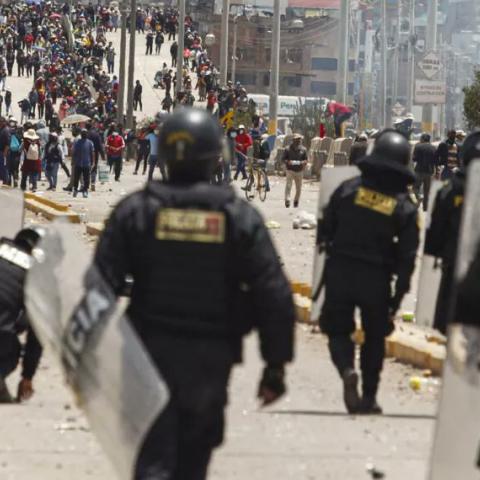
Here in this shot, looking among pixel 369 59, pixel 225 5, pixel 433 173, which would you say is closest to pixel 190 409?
pixel 433 173

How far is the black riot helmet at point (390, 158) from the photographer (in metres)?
9.83

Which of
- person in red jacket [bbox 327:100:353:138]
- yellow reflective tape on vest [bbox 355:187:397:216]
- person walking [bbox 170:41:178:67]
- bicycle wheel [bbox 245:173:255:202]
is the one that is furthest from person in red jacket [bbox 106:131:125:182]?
person walking [bbox 170:41:178:67]

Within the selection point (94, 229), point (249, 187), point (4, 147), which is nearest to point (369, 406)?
point (94, 229)

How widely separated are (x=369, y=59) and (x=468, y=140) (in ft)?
452

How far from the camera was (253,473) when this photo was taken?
26.7 ft

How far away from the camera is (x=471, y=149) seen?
33.6 feet

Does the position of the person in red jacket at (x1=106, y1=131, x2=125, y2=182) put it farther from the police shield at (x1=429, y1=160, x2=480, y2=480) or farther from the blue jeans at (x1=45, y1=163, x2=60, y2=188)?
the police shield at (x1=429, y1=160, x2=480, y2=480)

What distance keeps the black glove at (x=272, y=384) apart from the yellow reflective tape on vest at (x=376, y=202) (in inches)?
145

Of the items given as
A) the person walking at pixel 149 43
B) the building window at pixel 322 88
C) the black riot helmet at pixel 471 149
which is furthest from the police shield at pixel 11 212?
the building window at pixel 322 88

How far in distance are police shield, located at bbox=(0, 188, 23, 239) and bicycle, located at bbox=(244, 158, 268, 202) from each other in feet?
72.8

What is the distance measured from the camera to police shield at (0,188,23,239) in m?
13.2

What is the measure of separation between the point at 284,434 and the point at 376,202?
1.27 m

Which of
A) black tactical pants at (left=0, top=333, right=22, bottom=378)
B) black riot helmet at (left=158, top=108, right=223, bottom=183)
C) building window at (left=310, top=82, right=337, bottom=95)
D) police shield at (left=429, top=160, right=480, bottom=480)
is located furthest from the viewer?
building window at (left=310, top=82, right=337, bottom=95)

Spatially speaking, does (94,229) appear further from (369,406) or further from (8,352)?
(369,406)
